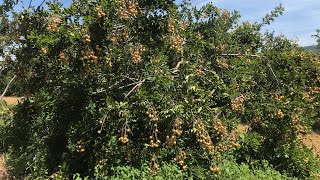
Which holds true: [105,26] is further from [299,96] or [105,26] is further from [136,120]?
[299,96]

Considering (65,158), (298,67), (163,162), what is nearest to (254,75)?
(298,67)

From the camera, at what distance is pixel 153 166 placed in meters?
5.07

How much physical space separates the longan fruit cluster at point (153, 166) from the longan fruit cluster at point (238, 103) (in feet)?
5.41

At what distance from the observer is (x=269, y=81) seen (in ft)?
23.5

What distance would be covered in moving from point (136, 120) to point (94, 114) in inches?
23.9

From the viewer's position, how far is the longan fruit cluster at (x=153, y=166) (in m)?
4.91

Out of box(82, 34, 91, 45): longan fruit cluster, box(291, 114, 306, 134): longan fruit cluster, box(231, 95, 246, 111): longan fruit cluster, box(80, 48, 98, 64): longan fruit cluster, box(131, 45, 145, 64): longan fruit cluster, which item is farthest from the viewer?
box(291, 114, 306, 134): longan fruit cluster

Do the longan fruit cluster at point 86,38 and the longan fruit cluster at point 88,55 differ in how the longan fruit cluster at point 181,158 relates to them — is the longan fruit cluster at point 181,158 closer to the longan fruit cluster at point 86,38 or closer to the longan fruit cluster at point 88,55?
the longan fruit cluster at point 88,55

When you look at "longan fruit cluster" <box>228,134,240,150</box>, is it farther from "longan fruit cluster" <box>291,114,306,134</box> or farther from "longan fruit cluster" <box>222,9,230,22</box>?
"longan fruit cluster" <box>222,9,230,22</box>

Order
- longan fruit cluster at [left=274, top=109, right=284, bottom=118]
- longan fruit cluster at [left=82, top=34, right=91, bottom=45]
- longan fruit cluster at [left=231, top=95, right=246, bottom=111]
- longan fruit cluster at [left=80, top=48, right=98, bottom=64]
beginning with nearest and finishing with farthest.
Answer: longan fruit cluster at [left=82, top=34, right=91, bottom=45] → longan fruit cluster at [left=80, top=48, right=98, bottom=64] → longan fruit cluster at [left=231, top=95, right=246, bottom=111] → longan fruit cluster at [left=274, top=109, right=284, bottom=118]

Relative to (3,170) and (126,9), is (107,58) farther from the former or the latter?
(3,170)

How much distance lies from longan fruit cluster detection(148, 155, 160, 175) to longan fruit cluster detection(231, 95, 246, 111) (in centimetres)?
165

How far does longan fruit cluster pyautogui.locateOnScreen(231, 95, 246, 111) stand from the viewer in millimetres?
6086

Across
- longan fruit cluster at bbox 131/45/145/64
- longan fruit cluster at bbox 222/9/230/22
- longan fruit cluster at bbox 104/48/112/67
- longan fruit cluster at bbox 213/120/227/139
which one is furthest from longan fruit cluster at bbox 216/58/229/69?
longan fruit cluster at bbox 104/48/112/67
